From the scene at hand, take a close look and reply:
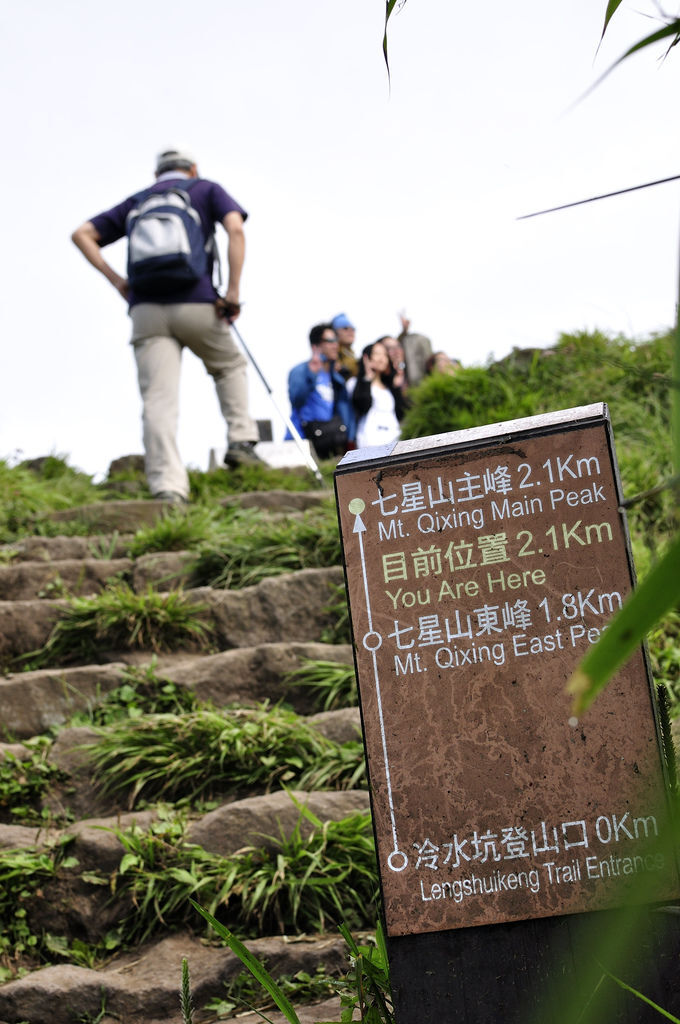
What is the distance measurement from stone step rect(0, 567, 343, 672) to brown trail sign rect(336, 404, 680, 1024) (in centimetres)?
254

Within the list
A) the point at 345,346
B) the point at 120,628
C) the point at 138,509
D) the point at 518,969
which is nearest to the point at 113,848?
the point at 120,628

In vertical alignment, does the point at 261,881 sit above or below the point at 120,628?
below

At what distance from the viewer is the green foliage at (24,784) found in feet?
10.5

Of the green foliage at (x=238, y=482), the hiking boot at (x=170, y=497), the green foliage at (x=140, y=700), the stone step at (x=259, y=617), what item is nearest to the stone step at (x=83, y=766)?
the green foliage at (x=140, y=700)

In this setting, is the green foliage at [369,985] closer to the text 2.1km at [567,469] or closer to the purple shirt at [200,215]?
the text 2.1km at [567,469]

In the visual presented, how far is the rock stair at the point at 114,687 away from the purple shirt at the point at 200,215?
4.15 feet

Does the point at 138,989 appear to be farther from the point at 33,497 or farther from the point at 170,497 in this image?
the point at 33,497

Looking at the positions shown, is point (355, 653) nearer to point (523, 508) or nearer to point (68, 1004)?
point (523, 508)

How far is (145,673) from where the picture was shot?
3840 millimetres

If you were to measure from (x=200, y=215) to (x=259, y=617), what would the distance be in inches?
112

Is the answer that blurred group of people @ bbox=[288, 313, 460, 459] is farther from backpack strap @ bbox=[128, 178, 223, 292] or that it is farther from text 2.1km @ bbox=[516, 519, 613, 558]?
text 2.1km @ bbox=[516, 519, 613, 558]

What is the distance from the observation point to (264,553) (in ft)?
15.8

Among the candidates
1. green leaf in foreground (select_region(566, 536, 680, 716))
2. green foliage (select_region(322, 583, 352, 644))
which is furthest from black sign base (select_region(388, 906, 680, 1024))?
green foliage (select_region(322, 583, 352, 644))

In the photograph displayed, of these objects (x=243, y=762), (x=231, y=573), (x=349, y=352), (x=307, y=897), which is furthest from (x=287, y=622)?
(x=349, y=352)
